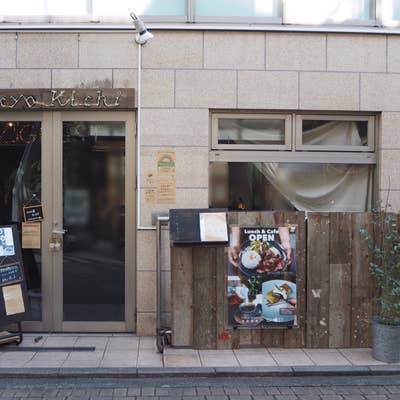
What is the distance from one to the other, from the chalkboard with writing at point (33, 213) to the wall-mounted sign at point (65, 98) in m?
1.29

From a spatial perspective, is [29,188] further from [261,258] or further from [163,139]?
[261,258]

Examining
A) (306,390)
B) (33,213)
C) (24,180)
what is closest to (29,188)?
(24,180)

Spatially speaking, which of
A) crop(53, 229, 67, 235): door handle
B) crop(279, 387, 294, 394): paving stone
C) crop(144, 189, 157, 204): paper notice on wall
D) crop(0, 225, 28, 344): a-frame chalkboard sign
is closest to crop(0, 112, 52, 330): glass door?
crop(53, 229, 67, 235): door handle

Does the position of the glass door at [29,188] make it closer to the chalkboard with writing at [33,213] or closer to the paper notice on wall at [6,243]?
the chalkboard with writing at [33,213]

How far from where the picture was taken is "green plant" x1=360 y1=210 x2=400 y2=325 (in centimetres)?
585

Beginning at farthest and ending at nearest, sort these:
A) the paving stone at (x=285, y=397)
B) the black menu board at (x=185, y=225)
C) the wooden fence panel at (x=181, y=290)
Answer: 1. the wooden fence panel at (x=181, y=290)
2. the black menu board at (x=185, y=225)
3. the paving stone at (x=285, y=397)

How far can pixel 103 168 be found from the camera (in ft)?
23.0

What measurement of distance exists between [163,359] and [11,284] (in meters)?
2.04

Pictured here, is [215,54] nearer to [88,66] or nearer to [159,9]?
[159,9]

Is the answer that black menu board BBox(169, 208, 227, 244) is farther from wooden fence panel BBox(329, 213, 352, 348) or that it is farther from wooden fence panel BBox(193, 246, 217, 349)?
wooden fence panel BBox(329, 213, 352, 348)

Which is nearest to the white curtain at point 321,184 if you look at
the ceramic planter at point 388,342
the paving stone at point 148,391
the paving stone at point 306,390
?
the ceramic planter at point 388,342

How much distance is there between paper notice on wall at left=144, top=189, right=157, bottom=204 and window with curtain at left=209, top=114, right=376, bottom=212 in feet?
2.54

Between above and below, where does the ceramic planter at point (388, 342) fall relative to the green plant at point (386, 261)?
below

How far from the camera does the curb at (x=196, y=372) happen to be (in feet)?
18.0
